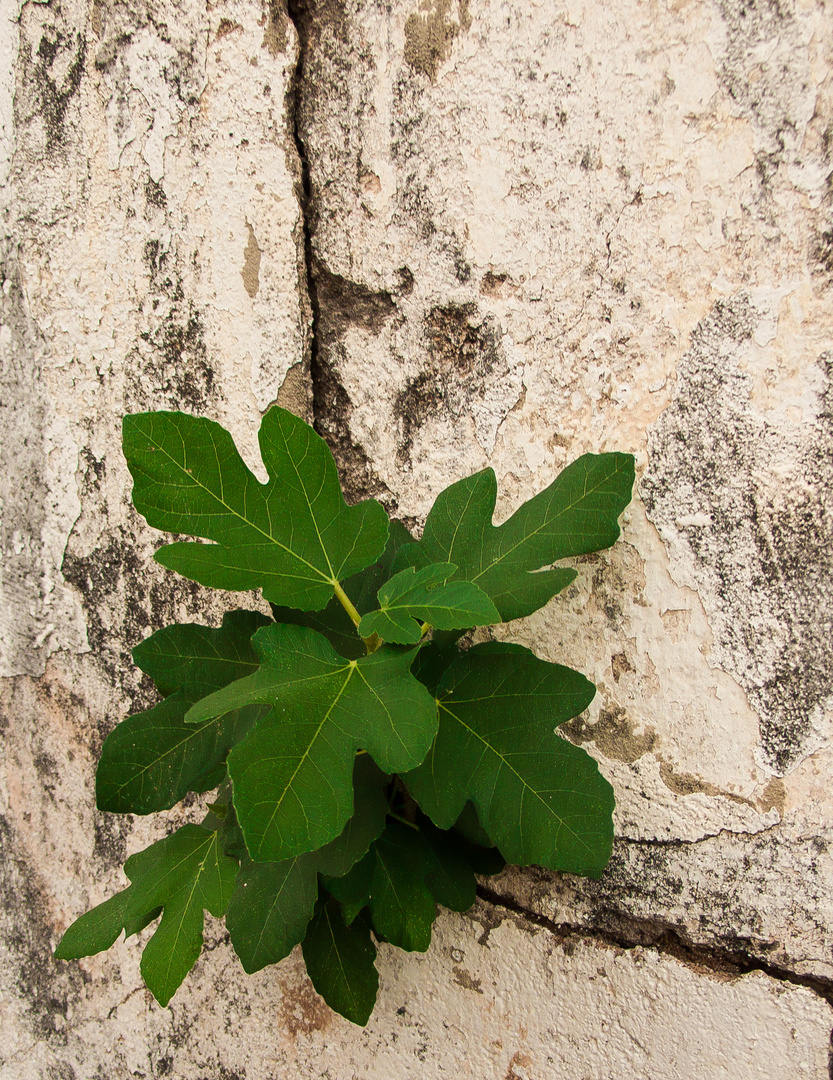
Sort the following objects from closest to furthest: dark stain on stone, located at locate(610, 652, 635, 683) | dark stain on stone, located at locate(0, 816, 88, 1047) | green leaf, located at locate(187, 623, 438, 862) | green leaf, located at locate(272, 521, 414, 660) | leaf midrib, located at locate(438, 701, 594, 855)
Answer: green leaf, located at locate(187, 623, 438, 862), leaf midrib, located at locate(438, 701, 594, 855), green leaf, located at locate(272, 521, 414, 660), dark stain on stone, located at locate(610, 652, 635, 683), dark stain on stone, located at locate(0, 816, 88, 1047)

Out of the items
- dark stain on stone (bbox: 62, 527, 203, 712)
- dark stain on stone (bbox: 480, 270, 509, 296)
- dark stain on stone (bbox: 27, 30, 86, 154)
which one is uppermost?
dark stain on stone (bbox: 27, 30, 86, 154)

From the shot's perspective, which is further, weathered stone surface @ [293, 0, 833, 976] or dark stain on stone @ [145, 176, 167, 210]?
dark stain on stone @ [145, 176, 167, 210]

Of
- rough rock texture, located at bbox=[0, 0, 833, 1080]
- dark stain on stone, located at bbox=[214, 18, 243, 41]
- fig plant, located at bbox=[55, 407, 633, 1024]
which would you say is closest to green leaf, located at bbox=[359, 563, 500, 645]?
fig plant, located at bbox=[55, 407, 633, 1024]

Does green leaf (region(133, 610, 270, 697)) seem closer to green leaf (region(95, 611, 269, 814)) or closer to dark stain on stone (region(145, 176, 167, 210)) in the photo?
green leaf (region(95, 611, 269, 814))

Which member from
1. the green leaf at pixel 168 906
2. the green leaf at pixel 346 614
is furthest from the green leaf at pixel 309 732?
the green leaf at pixel 168 906

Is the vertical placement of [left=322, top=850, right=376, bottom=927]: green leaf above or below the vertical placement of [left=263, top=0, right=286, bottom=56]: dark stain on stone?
below

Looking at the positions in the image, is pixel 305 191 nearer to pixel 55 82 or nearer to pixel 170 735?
pixel 55 82
